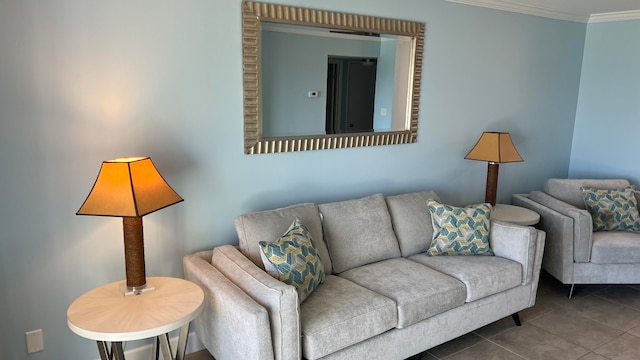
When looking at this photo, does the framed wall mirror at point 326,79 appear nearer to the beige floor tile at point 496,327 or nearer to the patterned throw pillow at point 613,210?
the beige floor tile at point 496,327

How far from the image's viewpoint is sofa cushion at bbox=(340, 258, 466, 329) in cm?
257

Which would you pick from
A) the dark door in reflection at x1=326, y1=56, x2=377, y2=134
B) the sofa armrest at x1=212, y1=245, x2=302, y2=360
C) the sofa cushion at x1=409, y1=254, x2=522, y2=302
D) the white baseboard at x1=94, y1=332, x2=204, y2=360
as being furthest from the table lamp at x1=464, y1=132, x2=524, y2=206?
the white baseboard at x1=94, y1=332, x2=204, y2=360

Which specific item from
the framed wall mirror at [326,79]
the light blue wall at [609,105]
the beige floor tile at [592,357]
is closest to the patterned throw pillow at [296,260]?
the framed wall mirror at [326,79]

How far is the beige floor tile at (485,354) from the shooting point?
9.46 ft

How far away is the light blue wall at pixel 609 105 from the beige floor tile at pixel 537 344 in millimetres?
2220

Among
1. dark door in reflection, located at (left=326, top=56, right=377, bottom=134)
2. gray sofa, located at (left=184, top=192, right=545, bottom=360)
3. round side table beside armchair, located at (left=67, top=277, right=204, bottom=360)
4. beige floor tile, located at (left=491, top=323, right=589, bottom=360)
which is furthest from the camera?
dark door in reflection, located at (left=326, top=56, right=377, bottom=134)

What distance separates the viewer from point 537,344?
3.05m

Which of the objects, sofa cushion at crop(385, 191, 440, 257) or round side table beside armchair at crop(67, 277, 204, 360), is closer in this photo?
round side table beside armchair at crop(67, 277, 204, 360)

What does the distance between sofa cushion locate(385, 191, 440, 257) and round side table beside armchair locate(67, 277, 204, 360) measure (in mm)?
1479

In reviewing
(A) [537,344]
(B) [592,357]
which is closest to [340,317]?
(A) [537,344]

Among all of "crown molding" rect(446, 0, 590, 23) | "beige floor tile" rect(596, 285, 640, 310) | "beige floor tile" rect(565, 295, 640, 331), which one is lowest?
"beige floor tile" rect(565, 295, 640, 331)

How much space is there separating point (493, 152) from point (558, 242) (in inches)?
33.5

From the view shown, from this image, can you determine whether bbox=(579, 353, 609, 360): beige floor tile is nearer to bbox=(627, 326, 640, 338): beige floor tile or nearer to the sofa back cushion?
bbox=(627, 326, 640, 338): beige floor tile

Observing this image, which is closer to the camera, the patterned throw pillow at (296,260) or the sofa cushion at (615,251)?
the patterned throw pillow at (296,260)
